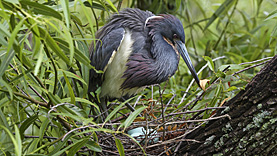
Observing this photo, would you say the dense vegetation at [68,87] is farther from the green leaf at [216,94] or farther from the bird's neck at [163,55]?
the bird's neck at [163,55]

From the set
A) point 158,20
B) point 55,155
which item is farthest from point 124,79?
point 55,155

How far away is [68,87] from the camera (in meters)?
1.15

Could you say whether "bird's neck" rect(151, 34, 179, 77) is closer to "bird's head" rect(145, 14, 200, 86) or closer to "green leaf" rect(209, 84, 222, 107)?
"bird's head" rect(145, 14, 200, 86)

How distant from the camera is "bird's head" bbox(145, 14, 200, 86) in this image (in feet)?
5.96

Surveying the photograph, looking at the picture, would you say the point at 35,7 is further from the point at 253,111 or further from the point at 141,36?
the point at 141,36

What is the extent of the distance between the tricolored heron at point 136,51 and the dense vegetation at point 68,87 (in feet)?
0.29

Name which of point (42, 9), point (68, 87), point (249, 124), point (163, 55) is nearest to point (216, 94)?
point (249, 124)

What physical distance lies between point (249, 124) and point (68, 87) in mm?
625

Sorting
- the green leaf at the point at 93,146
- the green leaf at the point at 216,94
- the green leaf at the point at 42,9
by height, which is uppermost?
the green leaf at the point at 42,9

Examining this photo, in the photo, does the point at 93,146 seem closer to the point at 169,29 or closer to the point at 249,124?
the point at 249,124

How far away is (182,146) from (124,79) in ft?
1.96

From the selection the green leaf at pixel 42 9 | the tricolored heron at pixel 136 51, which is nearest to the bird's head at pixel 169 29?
the tricolored heron at pixel 136 51

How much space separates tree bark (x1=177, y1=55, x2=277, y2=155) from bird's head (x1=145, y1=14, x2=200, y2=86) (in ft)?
1.94

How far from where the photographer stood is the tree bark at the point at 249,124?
1098mm
